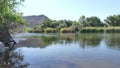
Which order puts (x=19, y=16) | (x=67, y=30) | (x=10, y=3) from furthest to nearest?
(x=67, y=30) → (x=19, y=16) → (x=10, y=3)

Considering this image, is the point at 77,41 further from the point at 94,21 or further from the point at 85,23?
the point at 94,21

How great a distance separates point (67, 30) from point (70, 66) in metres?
66.9

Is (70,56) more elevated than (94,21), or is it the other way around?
(94,21)

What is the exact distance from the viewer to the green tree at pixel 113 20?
96.1m

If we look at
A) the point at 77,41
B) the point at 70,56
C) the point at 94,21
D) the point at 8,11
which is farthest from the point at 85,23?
the point at 70,56

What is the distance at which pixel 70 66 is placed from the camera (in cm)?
1386

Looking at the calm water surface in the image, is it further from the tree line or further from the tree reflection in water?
the tree line

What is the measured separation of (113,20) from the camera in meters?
97.5

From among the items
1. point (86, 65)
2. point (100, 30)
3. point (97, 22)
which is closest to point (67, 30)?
point (100, 30)

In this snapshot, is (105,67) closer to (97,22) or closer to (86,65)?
(86,65)

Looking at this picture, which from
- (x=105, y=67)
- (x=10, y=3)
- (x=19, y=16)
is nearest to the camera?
(x=105, y=67)

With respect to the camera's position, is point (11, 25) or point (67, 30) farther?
point (67, 30)

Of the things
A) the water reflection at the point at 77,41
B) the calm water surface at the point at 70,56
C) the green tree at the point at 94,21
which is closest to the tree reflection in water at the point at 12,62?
the calm water surface at the point at 70,56

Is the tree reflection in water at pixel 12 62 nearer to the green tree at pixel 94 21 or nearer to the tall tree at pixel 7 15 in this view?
the tall tree at pixel 7 15
